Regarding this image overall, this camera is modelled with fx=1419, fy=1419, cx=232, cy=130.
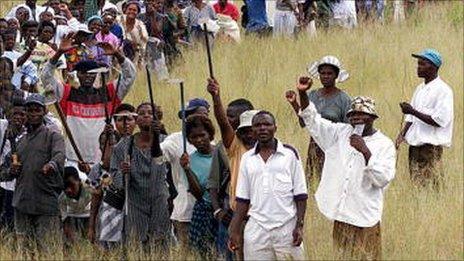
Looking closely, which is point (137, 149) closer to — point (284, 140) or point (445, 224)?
point (445, 224)

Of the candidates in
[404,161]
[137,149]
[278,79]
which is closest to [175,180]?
[137,149]

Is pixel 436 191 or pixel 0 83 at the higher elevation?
A: pixel 0 83

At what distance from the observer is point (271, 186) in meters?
10.6

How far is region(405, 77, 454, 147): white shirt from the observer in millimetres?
13438

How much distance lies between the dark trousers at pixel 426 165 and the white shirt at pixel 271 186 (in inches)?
129

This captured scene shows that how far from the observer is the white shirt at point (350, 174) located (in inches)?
429

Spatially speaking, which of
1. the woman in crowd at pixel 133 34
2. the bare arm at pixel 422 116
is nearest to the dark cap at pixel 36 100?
the bare arm at pixel 422 116

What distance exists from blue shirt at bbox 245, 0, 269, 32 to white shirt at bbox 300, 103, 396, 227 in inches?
412

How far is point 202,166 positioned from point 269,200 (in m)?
1.20

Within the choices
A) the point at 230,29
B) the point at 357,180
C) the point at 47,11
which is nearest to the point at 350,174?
the point at 357,180

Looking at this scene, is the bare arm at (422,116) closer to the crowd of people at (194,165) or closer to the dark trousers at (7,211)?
the crowd of people at (194,165)

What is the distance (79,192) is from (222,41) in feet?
30.9

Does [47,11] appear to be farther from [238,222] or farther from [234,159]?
[238,222]

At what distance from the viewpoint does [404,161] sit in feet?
49.8
